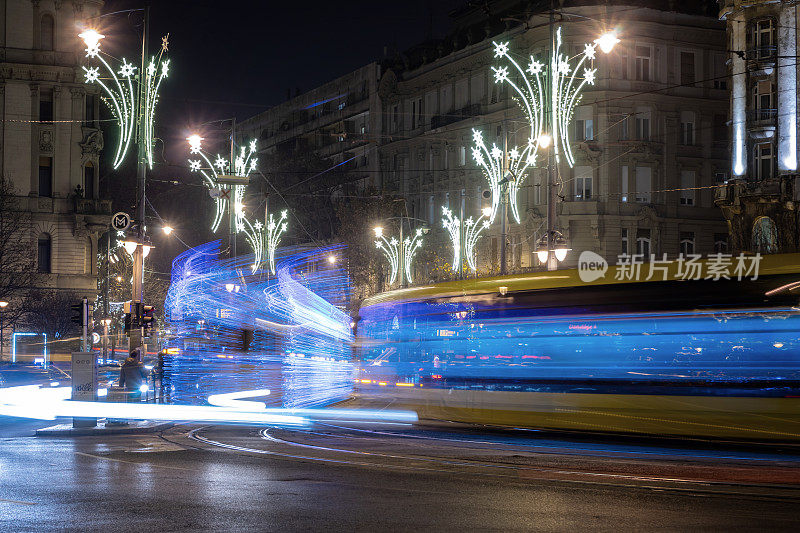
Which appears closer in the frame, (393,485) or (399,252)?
(393,485)

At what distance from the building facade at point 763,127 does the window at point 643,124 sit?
1225cm

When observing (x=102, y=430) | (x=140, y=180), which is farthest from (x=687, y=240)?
(x=102, y=430)

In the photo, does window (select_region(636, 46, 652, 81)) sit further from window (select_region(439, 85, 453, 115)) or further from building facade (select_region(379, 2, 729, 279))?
window (select_region(439, 85, 453, 115))

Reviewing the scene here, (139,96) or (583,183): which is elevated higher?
(583,183)

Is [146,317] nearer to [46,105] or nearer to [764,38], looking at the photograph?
[764,38]

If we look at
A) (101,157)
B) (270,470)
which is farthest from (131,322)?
(101,157)

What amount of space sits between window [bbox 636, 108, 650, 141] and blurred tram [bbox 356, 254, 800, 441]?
38184 millimetres

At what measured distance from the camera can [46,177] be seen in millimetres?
62562

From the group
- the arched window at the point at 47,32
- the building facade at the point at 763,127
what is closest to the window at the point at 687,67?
the building facade at the point at 763,127

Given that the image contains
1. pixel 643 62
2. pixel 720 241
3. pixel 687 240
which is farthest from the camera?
pixel 720 241

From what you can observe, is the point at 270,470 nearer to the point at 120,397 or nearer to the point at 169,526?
the point at 169,526

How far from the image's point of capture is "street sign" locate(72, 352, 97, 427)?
22.2 metres

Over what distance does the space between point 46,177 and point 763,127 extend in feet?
134

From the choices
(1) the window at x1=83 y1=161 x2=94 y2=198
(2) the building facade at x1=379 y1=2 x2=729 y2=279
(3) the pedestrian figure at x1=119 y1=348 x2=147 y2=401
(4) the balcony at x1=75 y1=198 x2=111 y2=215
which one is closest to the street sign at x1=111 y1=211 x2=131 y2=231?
(3) the pedestrian figure at x1=119 y1=348 x2=147 y2=401
